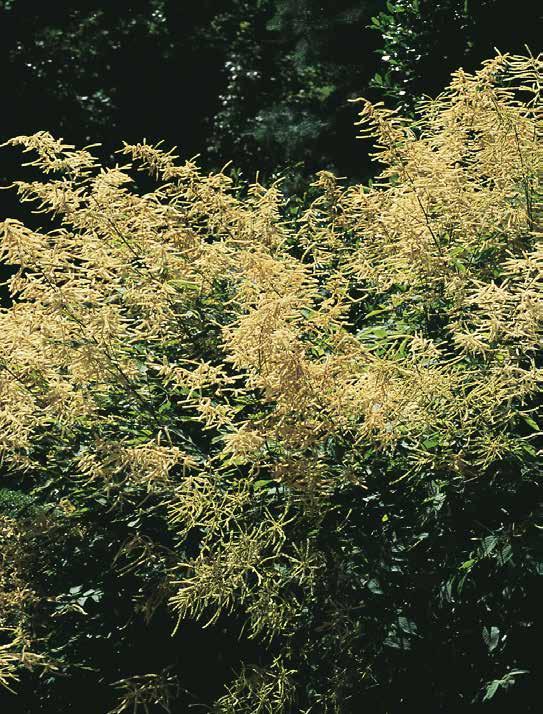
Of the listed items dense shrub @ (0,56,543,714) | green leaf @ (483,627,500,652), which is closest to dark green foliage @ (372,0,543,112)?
dense shrub @ (0,56,543,714)

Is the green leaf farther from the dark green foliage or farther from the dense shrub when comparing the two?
the dark green foliage

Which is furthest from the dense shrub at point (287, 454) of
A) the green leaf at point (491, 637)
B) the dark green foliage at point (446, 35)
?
the dark green foliage at point (446, 35)

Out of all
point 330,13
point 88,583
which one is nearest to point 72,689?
point 88,583

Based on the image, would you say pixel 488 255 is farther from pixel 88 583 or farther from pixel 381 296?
pixel 88 583

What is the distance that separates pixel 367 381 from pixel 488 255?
0.78m

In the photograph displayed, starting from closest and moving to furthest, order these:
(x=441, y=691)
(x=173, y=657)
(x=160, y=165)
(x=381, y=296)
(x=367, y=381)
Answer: (x=367, y=381) < (x=441, y=691) < (x=173, y=657) < (x=160, y=165) < (x=381, y=296)

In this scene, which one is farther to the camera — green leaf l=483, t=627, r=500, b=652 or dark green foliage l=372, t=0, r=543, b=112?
dark green foliage l=372, t=0, r=543, b=112

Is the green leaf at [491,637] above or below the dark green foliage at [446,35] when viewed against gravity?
below

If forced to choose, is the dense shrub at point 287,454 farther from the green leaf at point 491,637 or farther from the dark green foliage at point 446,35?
the dark green foliage at point 446,35

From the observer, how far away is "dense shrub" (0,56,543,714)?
2.72 meters

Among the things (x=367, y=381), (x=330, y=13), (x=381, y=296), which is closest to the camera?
(x=367, y=381)

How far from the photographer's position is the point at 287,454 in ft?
9.35

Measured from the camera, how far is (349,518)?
2.96 m

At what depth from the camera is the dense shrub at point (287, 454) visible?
272 cm
